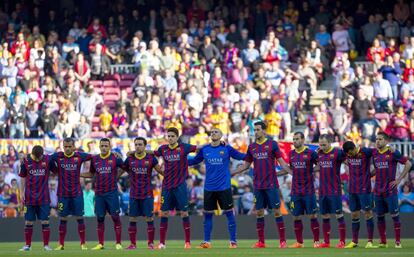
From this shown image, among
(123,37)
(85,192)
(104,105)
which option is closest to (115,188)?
(85,192)

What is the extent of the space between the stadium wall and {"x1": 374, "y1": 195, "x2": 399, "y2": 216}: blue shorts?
5744 mm

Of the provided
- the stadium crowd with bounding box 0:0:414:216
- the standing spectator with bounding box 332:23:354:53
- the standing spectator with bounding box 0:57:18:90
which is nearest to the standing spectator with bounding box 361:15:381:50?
the stadium crowd with bounding box 0:0:414:216

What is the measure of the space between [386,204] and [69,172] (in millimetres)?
6409

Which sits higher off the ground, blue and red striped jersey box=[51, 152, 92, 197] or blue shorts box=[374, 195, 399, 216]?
blue and red striped jersey box=[51, 152, 92, 197]

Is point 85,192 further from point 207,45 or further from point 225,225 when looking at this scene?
point 207,45

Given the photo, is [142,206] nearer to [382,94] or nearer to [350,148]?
[350,148]

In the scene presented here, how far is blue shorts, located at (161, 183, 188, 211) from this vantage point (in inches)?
1035

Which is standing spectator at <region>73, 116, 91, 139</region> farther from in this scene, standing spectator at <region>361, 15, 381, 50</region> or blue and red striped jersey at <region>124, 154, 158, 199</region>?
standing spectator at <region>361, 15, 381, 50</region>

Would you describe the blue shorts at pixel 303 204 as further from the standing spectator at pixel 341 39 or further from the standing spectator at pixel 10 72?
the standing spectator at pixel 341 39

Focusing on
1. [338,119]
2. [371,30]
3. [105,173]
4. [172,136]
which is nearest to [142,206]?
[105,173]

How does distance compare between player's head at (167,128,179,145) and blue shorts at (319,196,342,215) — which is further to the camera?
player's head at (167,128,179,145)

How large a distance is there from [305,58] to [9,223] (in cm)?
1095

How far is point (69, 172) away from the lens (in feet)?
87.2

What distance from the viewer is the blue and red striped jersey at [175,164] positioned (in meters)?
26.4
